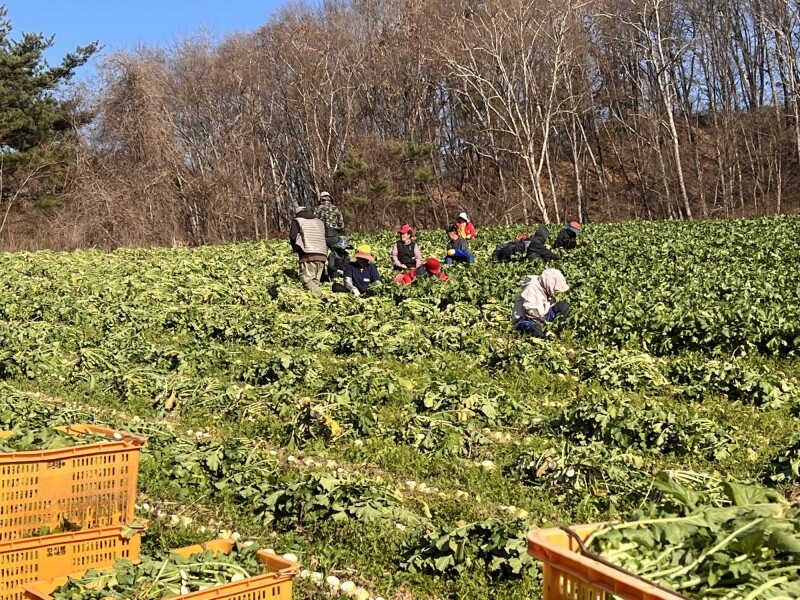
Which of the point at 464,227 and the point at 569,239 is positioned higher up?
the point at 464,227

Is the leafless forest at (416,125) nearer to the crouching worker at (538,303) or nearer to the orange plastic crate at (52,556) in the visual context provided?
the crouching worker at (538,303)

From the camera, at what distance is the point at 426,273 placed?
17.3 meters

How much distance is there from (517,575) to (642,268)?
43.5 ft

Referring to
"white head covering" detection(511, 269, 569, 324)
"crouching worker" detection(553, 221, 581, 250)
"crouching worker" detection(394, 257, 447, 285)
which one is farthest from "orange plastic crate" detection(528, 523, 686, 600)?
"crouching worker" detection(553, 221, 581, 250)

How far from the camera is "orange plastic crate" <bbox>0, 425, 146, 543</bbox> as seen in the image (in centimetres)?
486

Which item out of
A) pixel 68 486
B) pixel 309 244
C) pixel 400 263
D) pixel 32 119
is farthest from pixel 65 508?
pixel 32 119

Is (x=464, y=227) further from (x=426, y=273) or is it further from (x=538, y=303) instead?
(x=538, y=303)

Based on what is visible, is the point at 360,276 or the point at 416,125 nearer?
the point at 360,276

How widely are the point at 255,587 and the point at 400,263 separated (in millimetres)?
14469

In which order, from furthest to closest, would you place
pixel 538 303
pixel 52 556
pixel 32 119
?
1. pixel 32 119
2. pixel 538 303
3. pixel 52 556

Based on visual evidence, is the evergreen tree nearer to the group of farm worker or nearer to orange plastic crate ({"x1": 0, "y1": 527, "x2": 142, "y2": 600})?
the group of farm worker

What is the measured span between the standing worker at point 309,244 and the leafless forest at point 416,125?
28050mm

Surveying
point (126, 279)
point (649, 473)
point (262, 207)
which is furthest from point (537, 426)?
point (262, 207)

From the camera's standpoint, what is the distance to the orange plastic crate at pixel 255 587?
367cm
